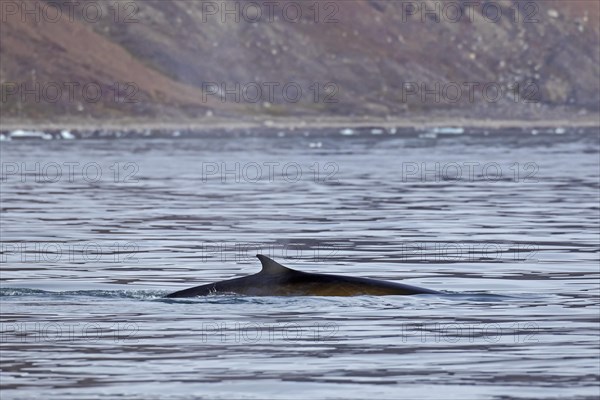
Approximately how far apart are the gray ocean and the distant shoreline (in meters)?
97.5

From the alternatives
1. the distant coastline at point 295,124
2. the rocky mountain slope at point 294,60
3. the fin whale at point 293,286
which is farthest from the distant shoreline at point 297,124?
the fin whale at point 293,286

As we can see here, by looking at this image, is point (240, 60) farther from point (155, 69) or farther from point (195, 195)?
point (195, 195)

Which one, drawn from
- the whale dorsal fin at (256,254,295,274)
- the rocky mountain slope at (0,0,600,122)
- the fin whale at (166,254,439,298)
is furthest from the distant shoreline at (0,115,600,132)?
the whale dorsal fin at (256,254,295,274)

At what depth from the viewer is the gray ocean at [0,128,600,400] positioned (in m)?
13.2

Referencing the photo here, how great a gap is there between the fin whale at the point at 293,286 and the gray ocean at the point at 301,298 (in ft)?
0.53

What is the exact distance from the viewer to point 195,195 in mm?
41562

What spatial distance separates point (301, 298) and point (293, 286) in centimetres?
16

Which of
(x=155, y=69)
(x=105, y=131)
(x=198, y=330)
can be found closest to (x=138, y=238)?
(x=198, y=330)

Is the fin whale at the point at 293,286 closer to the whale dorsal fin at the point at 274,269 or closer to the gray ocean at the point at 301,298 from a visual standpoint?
the whale dorsal fin at the point at 274,269

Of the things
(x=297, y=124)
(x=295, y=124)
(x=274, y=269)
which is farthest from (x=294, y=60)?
(x=274, y=269)

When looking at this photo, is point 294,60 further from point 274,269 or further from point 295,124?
point 274,269

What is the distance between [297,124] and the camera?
513 feet

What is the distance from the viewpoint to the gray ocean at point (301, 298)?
13219mm

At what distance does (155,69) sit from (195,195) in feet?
429
